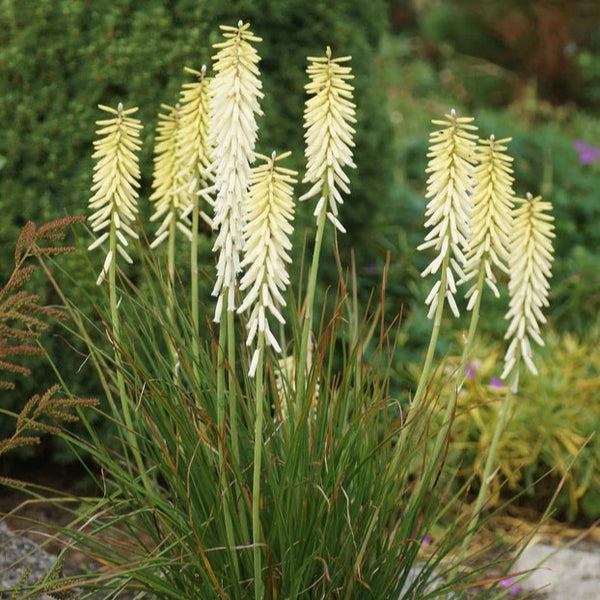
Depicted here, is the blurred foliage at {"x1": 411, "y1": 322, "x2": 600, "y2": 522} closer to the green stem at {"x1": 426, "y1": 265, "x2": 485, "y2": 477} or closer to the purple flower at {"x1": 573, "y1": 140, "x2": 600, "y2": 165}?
the green stem at {"x1": 426, "y1": 265, "x2": 485, "y2": 477}

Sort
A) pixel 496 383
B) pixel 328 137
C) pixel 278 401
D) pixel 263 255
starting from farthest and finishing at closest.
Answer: pixel 496 383, pixel 278 401, pixel 328 137, pixel 263 255

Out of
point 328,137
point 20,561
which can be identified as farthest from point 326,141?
point 20,561

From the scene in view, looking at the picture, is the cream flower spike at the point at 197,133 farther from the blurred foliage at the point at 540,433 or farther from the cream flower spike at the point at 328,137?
the blurred foliage at the point at 540,433

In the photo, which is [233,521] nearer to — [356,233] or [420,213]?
[356,233]

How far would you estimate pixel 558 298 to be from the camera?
18.3ft

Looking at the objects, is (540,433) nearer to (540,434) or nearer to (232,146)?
(540,434)

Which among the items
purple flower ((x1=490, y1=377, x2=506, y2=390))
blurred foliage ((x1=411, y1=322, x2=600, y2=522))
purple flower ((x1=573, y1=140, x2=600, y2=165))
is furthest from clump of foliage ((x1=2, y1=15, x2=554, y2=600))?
purple flower ((x1=573, y1=140, x2=600, y2=165))

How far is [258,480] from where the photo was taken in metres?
2.13

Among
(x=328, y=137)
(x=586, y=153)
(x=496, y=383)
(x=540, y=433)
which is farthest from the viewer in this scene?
(x=586, y=153)

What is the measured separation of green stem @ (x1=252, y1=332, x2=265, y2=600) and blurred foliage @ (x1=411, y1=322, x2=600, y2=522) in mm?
1919

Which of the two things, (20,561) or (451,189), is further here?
(20,561)

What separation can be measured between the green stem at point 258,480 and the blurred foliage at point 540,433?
192 centimetres

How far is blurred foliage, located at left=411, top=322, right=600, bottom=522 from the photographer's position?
4.15 metres

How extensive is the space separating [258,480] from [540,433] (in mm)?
2413
